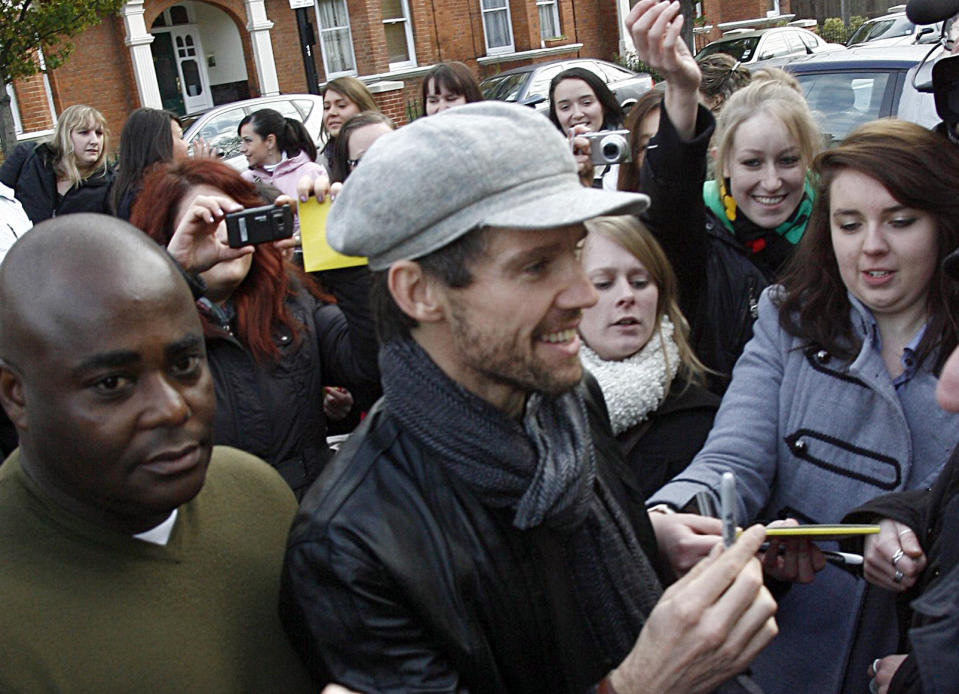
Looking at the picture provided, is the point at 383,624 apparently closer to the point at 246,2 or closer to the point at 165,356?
the point at 165,356

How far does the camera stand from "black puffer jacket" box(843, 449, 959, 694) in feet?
4.96

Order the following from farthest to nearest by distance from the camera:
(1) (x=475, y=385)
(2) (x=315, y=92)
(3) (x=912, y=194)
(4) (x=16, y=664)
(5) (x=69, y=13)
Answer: (2) (x=315, y=92), (5) (x=69, y=13), (3) (x=912, y=194), (1) (x=475, y=385), (4) (x=16, y=664)

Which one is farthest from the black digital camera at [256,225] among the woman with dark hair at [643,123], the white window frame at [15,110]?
the white window frame at [15,110]

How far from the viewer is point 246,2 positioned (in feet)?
66.4

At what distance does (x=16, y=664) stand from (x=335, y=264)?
4.96 ft

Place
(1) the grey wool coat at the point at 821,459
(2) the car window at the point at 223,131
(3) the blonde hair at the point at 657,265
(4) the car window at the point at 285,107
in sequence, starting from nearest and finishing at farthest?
(1) the grey wool coat at the point at 821,459
(3) the blonde hair at the point at 657,265
(2) the car window at the point at 223,131
(4) the car window at the point at 285,107

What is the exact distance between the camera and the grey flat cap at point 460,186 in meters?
1.49

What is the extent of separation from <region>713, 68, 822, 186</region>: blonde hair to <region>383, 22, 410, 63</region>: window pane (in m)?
19.5

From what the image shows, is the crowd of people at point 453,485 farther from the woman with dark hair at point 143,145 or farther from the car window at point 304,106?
the car window at point 304,106

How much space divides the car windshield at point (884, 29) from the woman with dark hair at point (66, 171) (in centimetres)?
1565

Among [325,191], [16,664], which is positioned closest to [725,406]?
[325,191]

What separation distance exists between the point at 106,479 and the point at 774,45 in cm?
1771

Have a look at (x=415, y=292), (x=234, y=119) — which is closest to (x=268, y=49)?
(x=234, y=119)

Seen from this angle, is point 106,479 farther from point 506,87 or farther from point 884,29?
point 884,29
